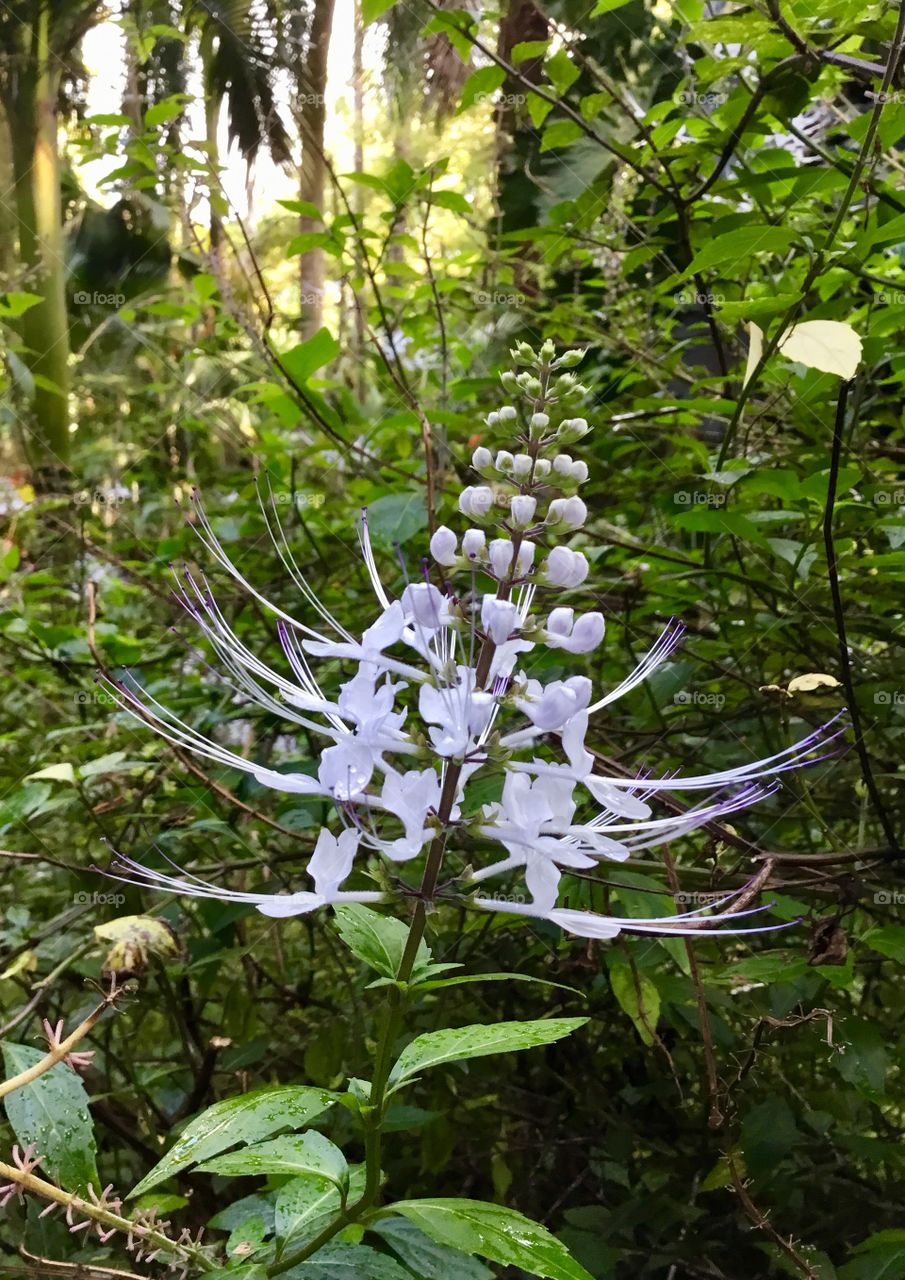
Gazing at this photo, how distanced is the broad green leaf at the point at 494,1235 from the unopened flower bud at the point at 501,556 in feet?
1.82

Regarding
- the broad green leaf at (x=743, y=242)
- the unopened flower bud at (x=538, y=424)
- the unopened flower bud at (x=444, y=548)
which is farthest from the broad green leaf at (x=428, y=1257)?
the broad green leaf at (x=743, y=242)

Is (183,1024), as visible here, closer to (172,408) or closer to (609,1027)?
(609,1027)

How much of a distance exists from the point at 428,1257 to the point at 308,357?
4.85 feet

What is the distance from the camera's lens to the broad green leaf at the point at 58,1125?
0.82 metres

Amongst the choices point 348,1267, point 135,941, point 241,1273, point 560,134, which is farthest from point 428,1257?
point 560,134

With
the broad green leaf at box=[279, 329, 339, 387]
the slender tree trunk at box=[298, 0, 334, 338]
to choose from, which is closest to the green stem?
the broad green leaf at box=[279, 329, 339, 387]

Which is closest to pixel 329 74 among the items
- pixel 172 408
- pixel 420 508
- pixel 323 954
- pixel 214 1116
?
pixel 172 408

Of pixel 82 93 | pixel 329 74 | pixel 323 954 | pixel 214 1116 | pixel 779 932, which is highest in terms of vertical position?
pixel 82 93

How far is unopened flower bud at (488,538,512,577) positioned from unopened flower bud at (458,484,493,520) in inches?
1.9

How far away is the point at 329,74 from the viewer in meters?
2.88

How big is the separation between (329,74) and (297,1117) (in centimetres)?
310

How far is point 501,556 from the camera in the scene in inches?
32.7

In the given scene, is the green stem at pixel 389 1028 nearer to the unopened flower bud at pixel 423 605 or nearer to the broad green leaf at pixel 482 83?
the unopened flower bud at pixel 423 605

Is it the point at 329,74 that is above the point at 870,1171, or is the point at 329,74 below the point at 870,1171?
above
